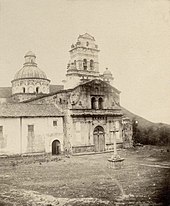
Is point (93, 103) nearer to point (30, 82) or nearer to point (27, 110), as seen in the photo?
point (27, 110)

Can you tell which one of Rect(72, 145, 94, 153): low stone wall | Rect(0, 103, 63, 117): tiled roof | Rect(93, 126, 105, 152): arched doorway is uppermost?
Rect(0, 103, 63, 117): tiled roof

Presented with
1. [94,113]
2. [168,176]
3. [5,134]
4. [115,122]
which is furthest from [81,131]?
[168,176]

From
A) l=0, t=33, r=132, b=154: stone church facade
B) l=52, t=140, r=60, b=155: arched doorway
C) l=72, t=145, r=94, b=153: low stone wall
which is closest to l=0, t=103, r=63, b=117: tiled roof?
l=0, t=33, r=132, b=154: stone church facade

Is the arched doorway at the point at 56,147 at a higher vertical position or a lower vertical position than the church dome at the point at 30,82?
lower

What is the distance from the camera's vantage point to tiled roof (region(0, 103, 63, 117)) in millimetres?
7841

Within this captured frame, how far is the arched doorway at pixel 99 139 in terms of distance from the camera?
909 centimetres

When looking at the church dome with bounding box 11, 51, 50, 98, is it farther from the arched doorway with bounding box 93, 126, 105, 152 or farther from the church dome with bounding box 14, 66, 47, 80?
the arched doorway with bounding box 93, 126, 105, 152

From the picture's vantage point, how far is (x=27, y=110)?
27.1ft

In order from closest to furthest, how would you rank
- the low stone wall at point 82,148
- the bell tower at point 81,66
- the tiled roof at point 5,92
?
1. the low stone wall at point 82,148
2. the bell tower at point 81,66
3. the tiled roof at point 5,92

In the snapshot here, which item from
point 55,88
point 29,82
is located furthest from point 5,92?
point 55,88

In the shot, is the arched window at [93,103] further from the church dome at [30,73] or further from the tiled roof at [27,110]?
the church dome at [30,73]

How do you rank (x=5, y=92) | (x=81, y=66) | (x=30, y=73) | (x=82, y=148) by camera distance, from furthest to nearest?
1. (x=30, y=73)
2. (x=5, y=92)
3. (x=81, y=66)
4. (x=82, y=148)

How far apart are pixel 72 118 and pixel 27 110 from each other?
1368 millimetres

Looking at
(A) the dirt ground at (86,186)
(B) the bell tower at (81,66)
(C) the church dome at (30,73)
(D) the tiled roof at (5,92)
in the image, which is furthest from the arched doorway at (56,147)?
(C) the church dome at (30,73)
